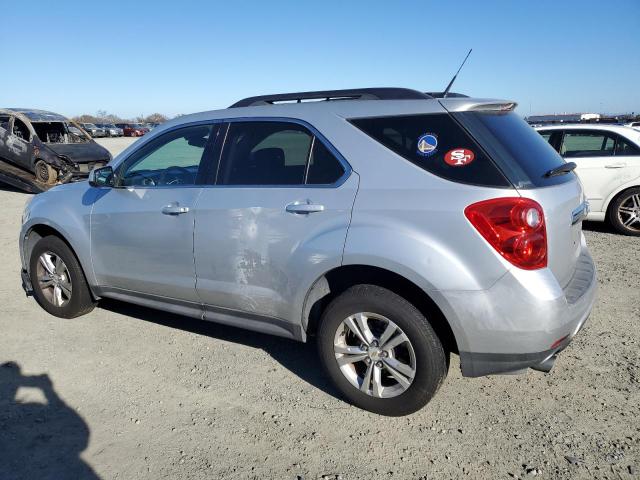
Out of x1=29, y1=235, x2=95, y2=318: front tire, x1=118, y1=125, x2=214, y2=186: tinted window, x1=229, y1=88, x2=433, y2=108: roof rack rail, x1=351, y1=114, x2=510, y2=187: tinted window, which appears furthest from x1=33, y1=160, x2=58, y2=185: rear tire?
x1=351, y1=114, x2=510, y2=187: tinted window

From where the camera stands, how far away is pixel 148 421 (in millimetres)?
2969

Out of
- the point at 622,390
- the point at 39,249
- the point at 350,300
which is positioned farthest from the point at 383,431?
the point at 39,249

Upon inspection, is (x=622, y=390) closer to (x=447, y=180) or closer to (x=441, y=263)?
(x=441, y=263)

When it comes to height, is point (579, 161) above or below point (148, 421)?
above

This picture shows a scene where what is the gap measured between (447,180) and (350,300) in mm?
861

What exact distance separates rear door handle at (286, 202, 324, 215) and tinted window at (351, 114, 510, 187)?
52 centimetres

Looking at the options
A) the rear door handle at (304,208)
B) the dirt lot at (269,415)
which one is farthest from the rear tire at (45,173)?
the rear door handle at (304,208)

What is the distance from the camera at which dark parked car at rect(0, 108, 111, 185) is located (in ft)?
39.5

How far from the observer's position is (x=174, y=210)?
11.4 feet

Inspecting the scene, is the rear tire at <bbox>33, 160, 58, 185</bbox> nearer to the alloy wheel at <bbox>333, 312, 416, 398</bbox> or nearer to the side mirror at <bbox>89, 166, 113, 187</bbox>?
the side mirror at <bbox>89, 166, 113, 187</bbox>

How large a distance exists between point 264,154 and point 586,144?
6297mm

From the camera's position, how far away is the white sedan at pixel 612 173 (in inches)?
283

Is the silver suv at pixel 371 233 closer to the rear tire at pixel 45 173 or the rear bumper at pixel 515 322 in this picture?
the rear bumper at pixel 515 322

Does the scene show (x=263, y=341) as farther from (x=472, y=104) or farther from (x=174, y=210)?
(x=472, y=104)
